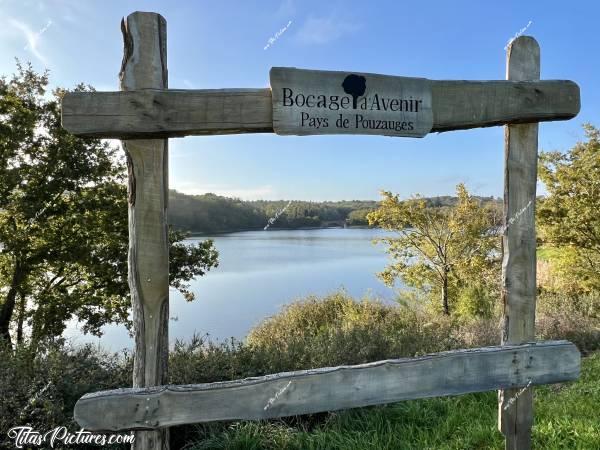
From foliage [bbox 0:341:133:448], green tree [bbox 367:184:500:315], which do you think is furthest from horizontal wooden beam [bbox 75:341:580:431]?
green tree [bbox 367:184:500:315]

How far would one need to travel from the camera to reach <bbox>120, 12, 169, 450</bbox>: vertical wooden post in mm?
2258

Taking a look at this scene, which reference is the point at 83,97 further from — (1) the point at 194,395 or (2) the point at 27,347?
(2) the point at 27,347

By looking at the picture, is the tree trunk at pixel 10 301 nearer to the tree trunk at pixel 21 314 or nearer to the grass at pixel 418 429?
the tree trunk at pixel 21 314

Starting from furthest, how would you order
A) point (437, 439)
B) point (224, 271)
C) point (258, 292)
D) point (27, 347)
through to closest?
point (224, 271)
point (258, 292)
point (27, 347)
point (437, 439)

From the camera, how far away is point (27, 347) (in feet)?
12.9

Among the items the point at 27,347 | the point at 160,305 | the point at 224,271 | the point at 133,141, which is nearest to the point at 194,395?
the point at 160,305

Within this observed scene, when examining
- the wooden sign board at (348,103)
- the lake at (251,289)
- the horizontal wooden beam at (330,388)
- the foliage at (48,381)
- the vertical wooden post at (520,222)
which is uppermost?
the wooden sign board at (348,103)

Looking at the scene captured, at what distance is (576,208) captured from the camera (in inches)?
336

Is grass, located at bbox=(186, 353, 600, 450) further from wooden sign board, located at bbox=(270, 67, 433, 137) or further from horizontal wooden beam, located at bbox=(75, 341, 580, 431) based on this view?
wooden sign board, located at bbox=(270, 67, 433, 137)

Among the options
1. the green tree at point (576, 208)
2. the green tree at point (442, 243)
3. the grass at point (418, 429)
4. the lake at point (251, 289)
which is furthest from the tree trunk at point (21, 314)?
the green tree at point (576, 208)

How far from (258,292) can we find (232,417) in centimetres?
1568

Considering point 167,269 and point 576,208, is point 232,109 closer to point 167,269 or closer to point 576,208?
point 167,269

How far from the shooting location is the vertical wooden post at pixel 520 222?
2.72m

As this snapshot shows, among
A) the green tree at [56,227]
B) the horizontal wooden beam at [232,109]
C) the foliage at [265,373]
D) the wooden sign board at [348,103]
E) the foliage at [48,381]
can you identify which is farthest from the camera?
the green tree at [56,227]
